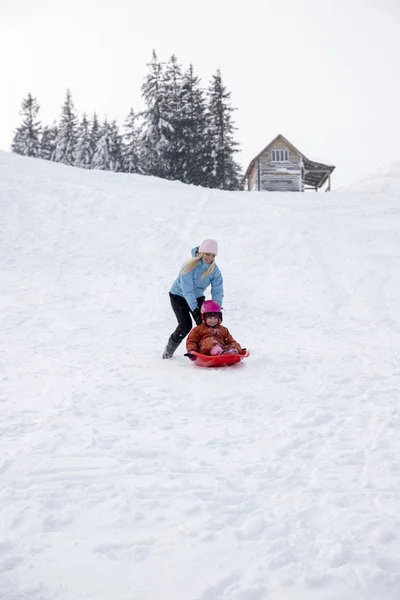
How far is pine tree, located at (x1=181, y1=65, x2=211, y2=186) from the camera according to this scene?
37.4 meters

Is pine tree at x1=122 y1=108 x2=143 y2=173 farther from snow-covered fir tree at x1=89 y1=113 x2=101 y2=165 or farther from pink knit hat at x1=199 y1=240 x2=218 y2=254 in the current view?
pink knit hat at x1=199 y1=240 x2=218 y2=254

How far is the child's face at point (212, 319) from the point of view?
6555 mm

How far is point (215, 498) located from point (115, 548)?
0.73 m

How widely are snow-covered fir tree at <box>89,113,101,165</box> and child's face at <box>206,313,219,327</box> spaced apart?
132 feet

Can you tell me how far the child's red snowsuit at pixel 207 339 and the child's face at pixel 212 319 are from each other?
6cm

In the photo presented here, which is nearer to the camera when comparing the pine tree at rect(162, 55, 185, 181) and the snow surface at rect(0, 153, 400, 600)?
the snow surface at rect(0, 153, 400, 600)

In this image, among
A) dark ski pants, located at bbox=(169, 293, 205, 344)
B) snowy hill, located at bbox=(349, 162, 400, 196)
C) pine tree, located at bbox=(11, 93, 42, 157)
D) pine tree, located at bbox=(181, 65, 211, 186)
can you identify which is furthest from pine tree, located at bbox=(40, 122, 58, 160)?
dark ski pants, located at bbox=(169, 293, 205, 344)

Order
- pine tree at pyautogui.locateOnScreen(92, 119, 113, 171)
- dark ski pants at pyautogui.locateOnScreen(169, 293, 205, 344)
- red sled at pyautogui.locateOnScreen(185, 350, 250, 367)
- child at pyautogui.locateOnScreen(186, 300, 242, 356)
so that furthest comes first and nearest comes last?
pine tree at pyautogui.locateOnScreen(92, 119, 113, 171), dark ski pants at pyautogui.locateOnScreen(169, 293, 205, 344), child at pyautogui.locateOnScreen(186, 300, 242, 356), red sled at pyautogui.locateOnScreen(185, 350, 250, 367)

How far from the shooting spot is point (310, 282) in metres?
11.3

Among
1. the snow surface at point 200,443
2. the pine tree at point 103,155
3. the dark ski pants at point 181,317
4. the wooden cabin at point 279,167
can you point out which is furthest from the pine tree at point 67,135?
the dark ski pants at point 181,317

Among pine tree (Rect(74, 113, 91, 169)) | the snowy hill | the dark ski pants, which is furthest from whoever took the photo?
pine tree (Rect(74, 113, 91, 169))

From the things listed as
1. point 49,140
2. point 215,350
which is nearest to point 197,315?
point 215,350

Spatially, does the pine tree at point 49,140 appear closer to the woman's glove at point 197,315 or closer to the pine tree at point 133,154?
the pine tree at point 133,154

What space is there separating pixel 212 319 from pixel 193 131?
1344 inches
